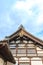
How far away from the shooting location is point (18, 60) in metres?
21.9

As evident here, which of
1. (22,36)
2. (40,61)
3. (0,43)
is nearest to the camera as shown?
(0,43)

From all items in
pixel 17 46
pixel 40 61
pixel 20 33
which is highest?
pixel 20 33

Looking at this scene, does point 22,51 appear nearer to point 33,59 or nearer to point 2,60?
point 33,59

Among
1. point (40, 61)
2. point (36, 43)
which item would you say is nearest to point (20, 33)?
point (36, 43)

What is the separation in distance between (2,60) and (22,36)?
13504mm

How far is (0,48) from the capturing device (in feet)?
28.8

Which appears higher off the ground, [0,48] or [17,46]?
[17,46]

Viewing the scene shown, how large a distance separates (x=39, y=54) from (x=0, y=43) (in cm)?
Answer: 1382

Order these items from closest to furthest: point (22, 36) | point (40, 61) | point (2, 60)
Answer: point (2, 60) → point (40, 61) → point (22, 36)

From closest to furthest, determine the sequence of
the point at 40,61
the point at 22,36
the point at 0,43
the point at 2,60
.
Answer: the point at 0,43 → the point at 2,60 → the point at 40,61 → the point at 22,36

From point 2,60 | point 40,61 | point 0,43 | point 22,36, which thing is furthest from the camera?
point 22,36

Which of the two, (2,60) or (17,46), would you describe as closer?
(2,60)

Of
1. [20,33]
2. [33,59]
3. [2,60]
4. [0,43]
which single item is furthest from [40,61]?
[0,43]

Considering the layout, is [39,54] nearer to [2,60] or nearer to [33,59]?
[33,59]
